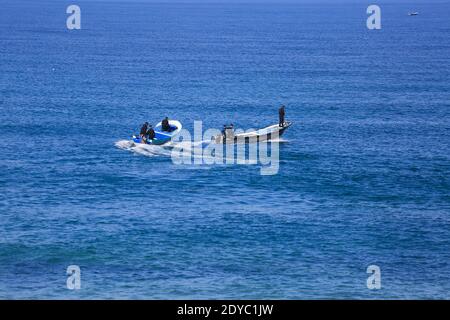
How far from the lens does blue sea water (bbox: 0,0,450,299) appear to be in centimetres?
4628

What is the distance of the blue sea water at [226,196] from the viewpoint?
46.3m

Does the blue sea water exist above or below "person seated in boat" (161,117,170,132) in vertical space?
below

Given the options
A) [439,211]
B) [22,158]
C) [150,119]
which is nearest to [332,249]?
[439,211]

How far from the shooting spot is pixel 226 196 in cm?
6219

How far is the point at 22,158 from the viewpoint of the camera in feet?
239

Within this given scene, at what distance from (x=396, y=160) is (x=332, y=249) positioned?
24693mm
